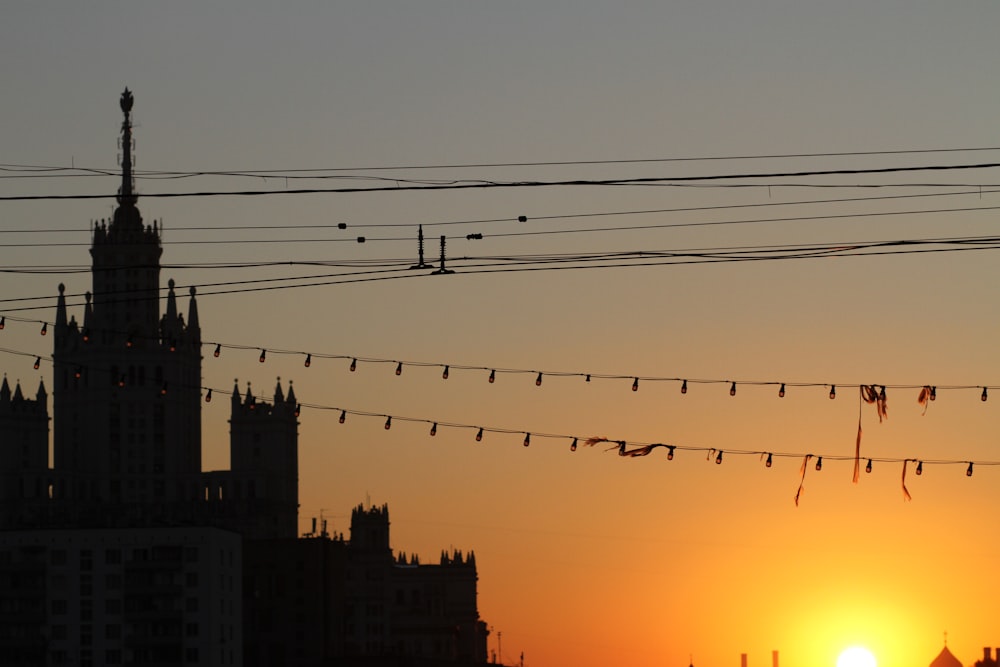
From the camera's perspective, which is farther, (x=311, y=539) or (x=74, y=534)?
(x=311, y=539)

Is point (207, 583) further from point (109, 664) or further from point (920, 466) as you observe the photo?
point (920, 466)

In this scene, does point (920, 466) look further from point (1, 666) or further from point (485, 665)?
point (485, 665)

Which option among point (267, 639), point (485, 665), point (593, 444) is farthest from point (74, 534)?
point (593, 444)

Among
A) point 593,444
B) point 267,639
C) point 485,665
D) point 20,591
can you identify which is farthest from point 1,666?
point 593,444

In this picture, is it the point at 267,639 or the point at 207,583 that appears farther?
the point at 267,639

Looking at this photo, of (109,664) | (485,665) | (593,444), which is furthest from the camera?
(485,665)

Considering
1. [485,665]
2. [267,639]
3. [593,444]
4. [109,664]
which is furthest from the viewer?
[485,665]

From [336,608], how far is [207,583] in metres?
24.2

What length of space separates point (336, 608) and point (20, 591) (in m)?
30.4

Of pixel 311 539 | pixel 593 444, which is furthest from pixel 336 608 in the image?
pixel 593 444

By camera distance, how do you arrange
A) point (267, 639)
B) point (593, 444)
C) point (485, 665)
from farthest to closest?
point (485, 665) < point (267, 639) < point (593, 444)

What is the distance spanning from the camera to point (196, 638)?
157625mm

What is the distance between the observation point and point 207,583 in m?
160

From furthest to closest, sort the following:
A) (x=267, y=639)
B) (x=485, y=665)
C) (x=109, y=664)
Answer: (x=485, y=665) < (x=267, y=639) < (x=109, y=664)
